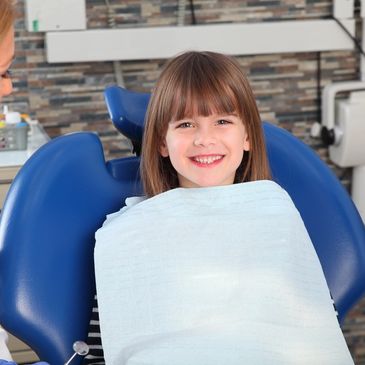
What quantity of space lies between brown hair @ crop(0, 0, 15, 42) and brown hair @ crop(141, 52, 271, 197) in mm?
562

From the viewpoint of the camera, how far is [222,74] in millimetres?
1656

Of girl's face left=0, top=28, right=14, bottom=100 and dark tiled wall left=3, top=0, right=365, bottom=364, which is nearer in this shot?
girl's face left=0, top=28, right=14, bottom=100

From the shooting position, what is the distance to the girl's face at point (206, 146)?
5.38ft

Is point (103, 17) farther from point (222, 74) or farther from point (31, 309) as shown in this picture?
point (31, 309)

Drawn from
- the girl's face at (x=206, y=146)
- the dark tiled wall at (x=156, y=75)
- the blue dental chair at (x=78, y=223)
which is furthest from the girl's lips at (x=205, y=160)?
the dark tiled wall at (x=156, y=75)

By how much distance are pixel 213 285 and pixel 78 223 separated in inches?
12.3

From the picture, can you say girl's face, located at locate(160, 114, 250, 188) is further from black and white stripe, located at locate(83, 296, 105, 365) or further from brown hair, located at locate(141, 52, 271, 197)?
black and white stripe, located at locate(83, 296, 105, 365)

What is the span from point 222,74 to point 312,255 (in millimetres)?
389

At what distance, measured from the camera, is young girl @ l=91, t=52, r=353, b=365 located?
59.5 inches

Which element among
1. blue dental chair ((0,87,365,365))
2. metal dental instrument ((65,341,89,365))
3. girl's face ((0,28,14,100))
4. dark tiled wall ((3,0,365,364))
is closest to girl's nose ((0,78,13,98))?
girl's face ((0,28,14,100))

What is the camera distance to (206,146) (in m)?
1.63

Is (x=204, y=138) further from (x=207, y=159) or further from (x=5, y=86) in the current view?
(x=5, y=86)

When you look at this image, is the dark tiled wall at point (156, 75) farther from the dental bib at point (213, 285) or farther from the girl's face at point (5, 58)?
the girl's face at point (5, 58)

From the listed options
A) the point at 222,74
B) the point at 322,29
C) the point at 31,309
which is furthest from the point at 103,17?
the point at 31,309
